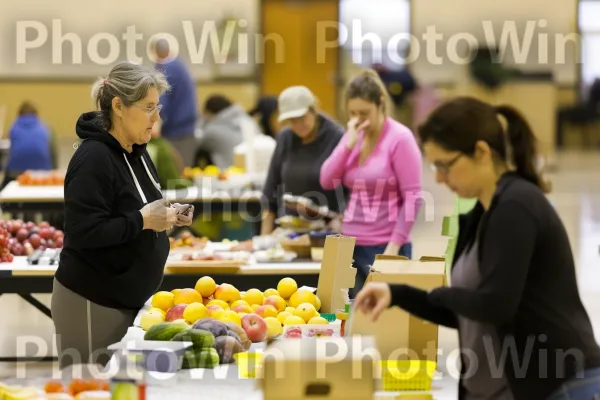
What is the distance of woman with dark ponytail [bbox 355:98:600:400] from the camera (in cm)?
245

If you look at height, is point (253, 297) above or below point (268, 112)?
below

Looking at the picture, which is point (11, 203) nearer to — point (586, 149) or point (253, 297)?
point (253, 297)

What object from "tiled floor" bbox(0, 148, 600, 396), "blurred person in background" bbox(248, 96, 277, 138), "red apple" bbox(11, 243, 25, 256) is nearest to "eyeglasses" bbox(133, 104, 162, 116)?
"tiled floor" bbox(0, 148, 600, 396)

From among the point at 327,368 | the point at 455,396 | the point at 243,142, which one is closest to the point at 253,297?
the point at 455,396

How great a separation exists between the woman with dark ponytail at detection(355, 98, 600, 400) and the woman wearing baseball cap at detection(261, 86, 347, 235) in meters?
3.32

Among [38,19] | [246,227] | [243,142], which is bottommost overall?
[246,227]

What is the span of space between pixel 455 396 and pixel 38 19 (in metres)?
16.9

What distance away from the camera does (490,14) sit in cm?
1909

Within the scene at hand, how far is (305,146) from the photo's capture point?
6.09 metres

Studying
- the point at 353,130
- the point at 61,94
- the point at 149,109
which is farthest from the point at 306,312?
the point at 61,94

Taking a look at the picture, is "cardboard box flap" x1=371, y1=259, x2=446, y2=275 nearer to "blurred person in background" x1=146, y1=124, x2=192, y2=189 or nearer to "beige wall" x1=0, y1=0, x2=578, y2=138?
"blurred person in background" x1=146, y1=124, x2=192, y2=189

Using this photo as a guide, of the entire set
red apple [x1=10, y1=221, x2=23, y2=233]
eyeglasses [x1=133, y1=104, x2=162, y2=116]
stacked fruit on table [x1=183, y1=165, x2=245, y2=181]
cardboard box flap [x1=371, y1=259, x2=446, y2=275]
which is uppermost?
eyeglasses [x1=133, y1=104, x2=162, y2=116]

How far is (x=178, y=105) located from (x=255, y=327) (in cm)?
744

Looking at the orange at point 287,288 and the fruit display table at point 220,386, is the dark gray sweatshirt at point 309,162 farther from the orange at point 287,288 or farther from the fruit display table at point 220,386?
the fruit display table at point 220,386
